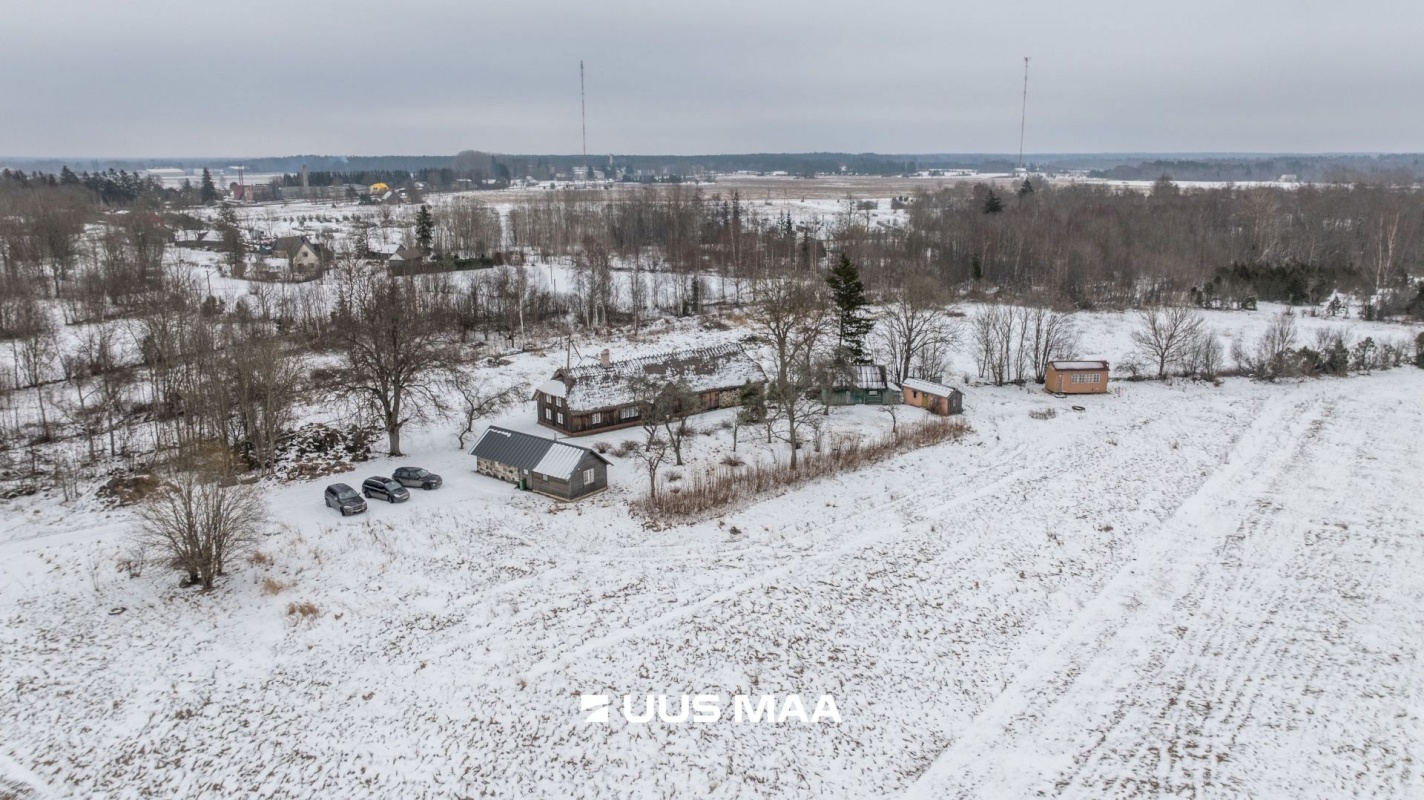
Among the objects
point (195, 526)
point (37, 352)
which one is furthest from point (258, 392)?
point (37, 352)

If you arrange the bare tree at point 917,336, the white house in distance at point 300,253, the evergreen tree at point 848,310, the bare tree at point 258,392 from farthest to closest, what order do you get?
the white house in distance at point 300,253, the bare tree at point 917,336, the evergreen tree at point 848,310, the bare tree at point 258,392

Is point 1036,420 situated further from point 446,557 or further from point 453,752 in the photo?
point 453,752

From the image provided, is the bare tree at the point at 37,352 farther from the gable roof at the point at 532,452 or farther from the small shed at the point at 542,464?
the small shed at the point at 542,464

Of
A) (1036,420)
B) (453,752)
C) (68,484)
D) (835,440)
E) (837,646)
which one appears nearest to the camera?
(453,752)

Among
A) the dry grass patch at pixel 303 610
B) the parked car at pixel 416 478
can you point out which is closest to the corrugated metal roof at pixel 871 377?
the parked car at pixel 416 478

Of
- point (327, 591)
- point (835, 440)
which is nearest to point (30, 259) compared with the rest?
point (327, 591)

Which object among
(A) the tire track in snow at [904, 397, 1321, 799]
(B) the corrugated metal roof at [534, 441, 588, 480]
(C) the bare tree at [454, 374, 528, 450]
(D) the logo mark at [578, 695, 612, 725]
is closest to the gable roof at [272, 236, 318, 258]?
(C) the bare tree at [454, 374, 528, 450]
